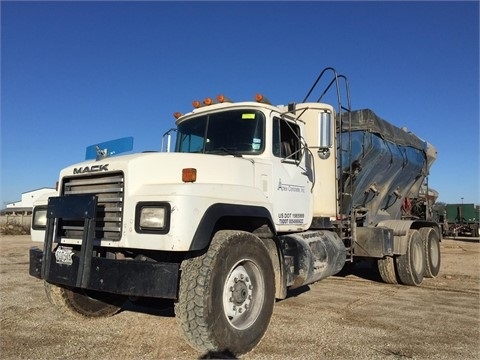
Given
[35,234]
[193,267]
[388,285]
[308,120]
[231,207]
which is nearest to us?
[193,267]

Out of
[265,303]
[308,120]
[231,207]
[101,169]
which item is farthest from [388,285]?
[101,169]

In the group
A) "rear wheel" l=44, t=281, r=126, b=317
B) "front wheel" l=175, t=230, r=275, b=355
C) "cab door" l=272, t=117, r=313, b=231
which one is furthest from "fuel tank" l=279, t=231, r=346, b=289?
"rear wheel" l=44, t=281, r=126, b=317

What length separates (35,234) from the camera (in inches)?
201

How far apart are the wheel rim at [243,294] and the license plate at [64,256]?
1.56m

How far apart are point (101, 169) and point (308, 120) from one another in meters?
3.64

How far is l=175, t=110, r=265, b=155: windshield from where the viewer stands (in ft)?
18.2

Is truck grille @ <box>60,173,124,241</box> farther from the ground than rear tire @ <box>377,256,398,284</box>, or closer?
farther from the ground

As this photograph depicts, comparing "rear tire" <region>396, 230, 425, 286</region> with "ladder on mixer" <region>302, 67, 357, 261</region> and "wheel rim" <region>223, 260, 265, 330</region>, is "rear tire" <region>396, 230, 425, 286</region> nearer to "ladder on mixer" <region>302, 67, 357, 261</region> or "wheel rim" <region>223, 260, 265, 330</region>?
"ladder on mixer" <region>302, 67, 357, 261</region>

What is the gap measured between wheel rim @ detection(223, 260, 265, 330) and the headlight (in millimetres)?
923

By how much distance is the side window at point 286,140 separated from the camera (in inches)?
227

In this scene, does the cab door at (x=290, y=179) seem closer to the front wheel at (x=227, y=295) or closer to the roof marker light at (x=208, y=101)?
the roof marker light at (x=208, y=101)

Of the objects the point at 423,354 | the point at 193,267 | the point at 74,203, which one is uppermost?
the point at 74,203

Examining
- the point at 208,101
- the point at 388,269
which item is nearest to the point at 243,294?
the point at 208,101

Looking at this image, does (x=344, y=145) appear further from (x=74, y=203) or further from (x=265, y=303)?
(x=74, y=203)
